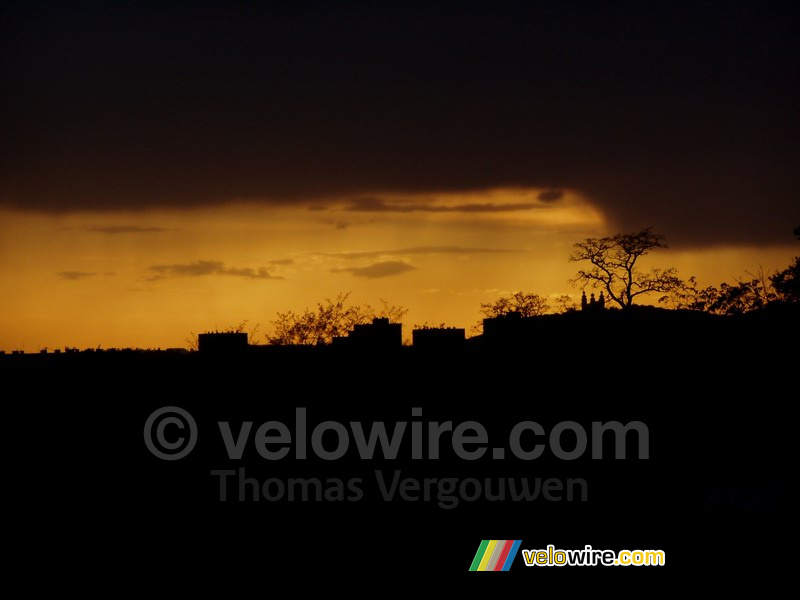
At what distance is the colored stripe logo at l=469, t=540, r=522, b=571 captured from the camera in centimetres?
2417

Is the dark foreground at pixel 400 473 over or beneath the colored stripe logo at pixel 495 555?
over

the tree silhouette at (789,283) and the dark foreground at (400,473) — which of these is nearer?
the dark foreground at (400,473)

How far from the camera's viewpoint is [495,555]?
24.6 m

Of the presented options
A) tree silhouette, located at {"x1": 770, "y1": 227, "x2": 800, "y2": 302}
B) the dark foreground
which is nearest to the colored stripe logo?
the dark foreground

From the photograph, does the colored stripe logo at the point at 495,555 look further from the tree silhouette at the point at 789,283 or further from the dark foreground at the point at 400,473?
the tree silhouette at the point at 789,283

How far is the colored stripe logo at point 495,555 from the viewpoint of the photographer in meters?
24.2

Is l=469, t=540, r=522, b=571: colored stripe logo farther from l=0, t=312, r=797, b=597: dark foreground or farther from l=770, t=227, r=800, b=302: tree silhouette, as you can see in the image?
l=770, t=227, r=800, b=302: tree silhouette

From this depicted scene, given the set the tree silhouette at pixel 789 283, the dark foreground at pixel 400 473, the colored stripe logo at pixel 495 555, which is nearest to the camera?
→ the colored stripe logo at pixel 495 555

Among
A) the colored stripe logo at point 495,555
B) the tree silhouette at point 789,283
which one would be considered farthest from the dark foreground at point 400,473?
the tree silhouette at point 789,283

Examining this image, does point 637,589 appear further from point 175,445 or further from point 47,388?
point 47,388

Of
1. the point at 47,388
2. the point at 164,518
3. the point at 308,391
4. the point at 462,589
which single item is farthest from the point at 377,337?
the point at 462,589

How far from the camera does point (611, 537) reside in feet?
85.1

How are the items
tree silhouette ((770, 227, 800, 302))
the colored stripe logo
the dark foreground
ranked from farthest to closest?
1. tree silhouette ((770, 227, 800, 302))
2. the dark foreground
3. the colored stripe logo

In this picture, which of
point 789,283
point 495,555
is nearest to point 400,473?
point 495,555
